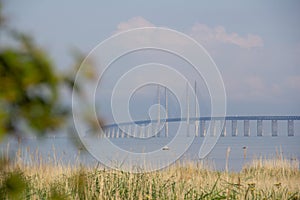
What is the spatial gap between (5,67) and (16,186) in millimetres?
203

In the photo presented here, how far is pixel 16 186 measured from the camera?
96 centimetres

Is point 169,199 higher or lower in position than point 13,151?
lower

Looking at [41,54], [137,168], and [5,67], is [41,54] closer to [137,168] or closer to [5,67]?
[5,67]

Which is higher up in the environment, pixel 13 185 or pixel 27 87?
pixel 27 87

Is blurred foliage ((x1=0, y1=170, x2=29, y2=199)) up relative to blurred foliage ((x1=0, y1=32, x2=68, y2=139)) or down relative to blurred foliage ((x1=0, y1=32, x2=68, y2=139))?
down

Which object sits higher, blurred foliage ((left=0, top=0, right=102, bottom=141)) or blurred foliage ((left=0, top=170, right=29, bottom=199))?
blurred foliage ((left=0, top=0, right=102, bottom=141))

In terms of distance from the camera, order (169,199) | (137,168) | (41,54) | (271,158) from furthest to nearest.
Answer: (271,158) → (137,168) → (169,199) → (41,54)

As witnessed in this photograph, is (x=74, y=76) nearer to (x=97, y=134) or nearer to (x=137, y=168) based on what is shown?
(x=97, y=134)

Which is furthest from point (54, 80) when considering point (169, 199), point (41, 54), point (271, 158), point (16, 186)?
point (271, 158)

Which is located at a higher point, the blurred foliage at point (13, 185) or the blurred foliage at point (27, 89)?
the blurred foliage at point (27, 89)

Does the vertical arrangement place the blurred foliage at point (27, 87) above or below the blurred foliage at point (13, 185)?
above

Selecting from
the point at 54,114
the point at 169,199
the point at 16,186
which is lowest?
the point at 169,199

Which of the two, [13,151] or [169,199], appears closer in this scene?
[13,151]

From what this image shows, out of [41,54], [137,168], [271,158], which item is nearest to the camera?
[41,54]
